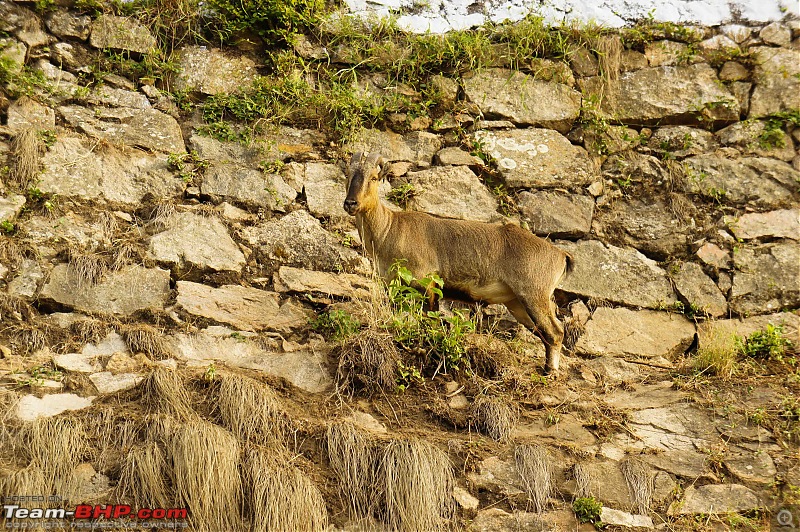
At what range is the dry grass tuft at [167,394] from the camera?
6.26 meters

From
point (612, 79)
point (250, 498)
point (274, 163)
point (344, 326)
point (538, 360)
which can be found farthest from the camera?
point (612, 79)

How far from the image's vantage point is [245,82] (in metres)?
9.53

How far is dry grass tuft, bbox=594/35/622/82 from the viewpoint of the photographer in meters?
10.4

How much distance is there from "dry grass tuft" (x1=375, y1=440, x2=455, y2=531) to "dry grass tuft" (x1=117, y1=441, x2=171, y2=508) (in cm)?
158

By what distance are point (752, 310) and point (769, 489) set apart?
9.67 ft

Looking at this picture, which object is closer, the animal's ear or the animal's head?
the animal's head

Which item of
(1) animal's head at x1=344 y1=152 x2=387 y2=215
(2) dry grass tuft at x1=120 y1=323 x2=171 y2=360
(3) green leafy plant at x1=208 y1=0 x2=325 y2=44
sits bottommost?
(2) dry grass tuft at x1=120 y1=323 x2=171 y2=360

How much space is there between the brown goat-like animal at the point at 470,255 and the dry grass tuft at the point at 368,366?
1314 mm

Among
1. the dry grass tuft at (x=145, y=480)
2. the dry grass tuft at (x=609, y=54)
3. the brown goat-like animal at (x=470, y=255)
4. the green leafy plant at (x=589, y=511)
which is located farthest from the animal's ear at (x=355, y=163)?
the green leafy plant at (x=589, y=511)

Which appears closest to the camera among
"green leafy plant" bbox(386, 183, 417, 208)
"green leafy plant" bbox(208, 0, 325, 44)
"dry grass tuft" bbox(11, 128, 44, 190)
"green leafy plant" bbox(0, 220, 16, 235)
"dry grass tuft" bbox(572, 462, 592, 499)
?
"dry grass tuft" bbox(572, 462, 592, 499)

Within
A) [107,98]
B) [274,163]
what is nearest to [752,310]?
[274,163]

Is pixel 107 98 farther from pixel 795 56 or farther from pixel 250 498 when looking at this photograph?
pixel 795 56

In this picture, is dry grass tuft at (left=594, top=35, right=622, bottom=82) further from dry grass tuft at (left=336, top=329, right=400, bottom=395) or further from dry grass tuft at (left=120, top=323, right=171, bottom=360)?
dry grass tuft at (left=120, top=323, right=171, bottom=360)

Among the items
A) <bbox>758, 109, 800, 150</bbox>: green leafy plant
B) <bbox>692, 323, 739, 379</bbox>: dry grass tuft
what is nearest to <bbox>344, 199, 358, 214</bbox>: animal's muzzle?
<bbox>692, 323, 739, 379</bbox>: dry grass tuft
